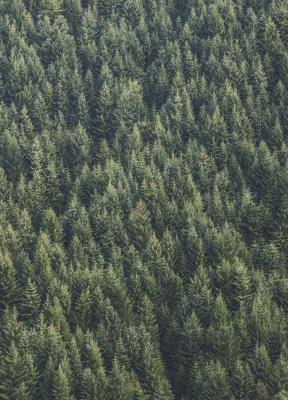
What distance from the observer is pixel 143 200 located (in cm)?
9688

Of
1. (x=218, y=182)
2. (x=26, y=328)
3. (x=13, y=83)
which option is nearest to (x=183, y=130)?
(x=218, y=182)

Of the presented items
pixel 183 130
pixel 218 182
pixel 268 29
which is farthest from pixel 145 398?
pixel 268 29

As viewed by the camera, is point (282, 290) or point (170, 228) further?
point (170, 228)

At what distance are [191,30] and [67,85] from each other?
24295 mm

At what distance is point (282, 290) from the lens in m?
82.3

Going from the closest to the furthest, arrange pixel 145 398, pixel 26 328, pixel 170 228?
pixel 145 398
pixel 26 328
pixel 170 228

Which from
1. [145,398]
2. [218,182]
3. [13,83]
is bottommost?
[145,398]

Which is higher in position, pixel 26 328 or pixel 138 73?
pixel 138 73

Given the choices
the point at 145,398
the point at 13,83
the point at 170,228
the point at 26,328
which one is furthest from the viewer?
the point at 13,83

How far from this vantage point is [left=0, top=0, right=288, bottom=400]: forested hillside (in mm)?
75188

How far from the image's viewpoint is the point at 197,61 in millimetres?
125000

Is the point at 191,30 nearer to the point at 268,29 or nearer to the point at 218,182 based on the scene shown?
the point at 268,29

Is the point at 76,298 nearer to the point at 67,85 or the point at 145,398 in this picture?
the point at 145,398

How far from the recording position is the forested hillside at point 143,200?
75.2m
